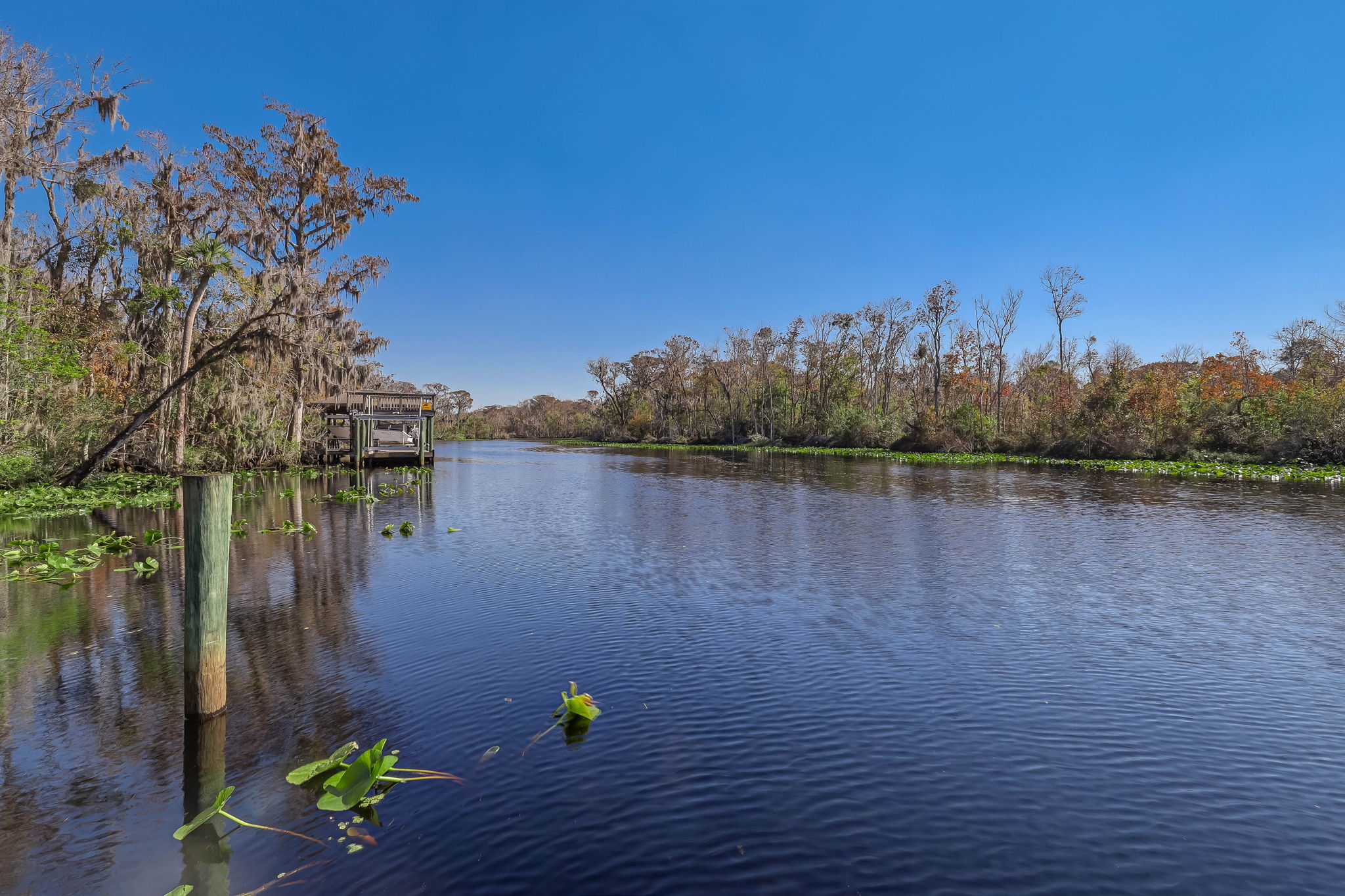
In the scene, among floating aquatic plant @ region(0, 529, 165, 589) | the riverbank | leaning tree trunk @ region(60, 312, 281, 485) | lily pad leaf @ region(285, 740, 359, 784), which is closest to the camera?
lily pad leaf @ region(285, 740, 359, 784)

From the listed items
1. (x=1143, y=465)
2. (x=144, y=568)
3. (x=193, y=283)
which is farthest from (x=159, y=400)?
(x=1143, y=465)

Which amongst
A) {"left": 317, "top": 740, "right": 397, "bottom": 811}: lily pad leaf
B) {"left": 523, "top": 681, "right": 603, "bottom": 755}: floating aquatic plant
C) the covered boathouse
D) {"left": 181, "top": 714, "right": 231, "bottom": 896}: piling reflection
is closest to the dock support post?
{"left": 181, "top": 714, "right": 231, "bottom": 896}: piling reflection

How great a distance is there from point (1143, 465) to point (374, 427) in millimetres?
42496

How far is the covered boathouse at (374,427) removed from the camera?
118 feet

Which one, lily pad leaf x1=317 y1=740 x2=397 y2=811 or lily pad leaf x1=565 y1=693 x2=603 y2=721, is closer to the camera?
lily pad leaf x1=317 y1=740 x2=397 y2=811

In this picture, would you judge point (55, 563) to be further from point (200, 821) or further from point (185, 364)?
point (185, 364)

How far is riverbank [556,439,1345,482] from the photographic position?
27562 mm

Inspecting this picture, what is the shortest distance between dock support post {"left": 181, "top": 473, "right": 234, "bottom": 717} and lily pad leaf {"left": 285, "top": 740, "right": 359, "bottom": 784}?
1405 millimetres

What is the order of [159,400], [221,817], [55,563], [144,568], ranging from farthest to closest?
[159,400] < [144,568] < [55,563] < [221,817]

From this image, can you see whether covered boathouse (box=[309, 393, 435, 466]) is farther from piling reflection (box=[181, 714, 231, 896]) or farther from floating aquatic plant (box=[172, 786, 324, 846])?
floating aquatic plant (box=[172, 786, 324, 846])

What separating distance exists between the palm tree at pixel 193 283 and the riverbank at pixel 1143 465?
3741 centimetres

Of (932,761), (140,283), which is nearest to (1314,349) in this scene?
(932,761)

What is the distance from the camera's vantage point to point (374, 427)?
38188 mm

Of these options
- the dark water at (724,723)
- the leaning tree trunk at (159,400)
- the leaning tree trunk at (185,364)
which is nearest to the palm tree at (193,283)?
the leaning tree trunk at (185,364)
